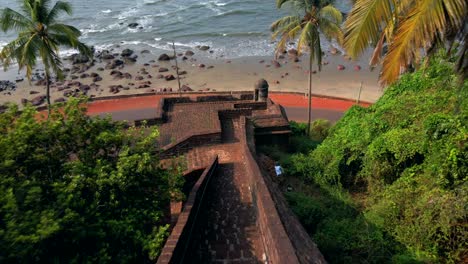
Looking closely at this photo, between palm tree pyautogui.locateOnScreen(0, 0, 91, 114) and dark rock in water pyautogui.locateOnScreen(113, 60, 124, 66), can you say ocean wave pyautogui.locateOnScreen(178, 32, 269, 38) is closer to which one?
dark rock in water pyautogui.locateOnScreen(113, 60, 124, 66)

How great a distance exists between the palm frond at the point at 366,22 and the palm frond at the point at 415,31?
1.11 feet

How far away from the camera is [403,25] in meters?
6.08

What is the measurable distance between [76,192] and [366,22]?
6069mm

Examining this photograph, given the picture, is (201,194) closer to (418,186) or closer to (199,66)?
(418,186)

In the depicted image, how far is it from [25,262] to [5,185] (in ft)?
4.84

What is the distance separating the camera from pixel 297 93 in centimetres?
3209

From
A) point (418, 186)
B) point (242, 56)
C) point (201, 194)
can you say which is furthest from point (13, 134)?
→ point (242, 56)

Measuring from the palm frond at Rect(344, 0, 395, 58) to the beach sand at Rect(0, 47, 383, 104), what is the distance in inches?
1070

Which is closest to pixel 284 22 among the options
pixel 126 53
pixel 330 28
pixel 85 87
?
pixel 330 28

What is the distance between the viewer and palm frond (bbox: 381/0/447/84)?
5.70 meters

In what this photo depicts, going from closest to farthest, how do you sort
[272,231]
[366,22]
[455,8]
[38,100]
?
[455,8]
[366,22]
[272,231]
[38,100]

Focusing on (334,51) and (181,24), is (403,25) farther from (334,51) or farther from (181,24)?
(181,24)

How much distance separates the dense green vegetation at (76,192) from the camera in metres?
6.25

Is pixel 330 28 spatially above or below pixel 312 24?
below
